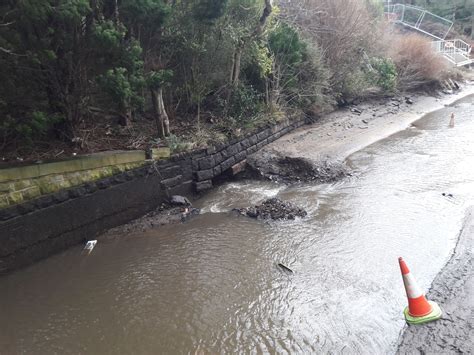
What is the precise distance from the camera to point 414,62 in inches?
782

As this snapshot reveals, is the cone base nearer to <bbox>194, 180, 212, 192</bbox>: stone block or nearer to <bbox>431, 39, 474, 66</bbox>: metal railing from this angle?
<bbox>194, 180, 212, 192</bbox>: stone block

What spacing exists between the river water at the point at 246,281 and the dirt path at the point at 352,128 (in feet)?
7.71

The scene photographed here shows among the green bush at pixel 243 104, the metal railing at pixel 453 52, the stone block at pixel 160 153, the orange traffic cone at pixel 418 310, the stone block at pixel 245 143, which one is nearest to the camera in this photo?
the orange traffic cone at pixel 418 310

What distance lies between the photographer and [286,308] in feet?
16.7

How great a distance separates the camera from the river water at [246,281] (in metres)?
4.60

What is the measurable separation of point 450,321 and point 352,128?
407 inches

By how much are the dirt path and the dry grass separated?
0.94 metres

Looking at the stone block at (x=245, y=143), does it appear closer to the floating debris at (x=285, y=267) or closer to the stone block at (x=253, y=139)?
the stone block at (x=253, y=139)

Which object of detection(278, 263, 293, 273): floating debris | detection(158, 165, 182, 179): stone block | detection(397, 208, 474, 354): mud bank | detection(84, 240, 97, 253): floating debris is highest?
detection(397, 208, 474, 354): mud bank

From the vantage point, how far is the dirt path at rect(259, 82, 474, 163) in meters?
11.1

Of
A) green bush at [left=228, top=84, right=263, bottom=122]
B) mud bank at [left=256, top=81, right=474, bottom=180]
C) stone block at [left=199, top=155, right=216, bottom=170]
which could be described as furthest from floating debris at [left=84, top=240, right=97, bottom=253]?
green bush at [left=228, top=84, right=263, bottom=122]

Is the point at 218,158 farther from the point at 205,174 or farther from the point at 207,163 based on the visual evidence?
the point at 205,174

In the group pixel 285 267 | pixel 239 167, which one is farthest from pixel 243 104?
pixel 285 267

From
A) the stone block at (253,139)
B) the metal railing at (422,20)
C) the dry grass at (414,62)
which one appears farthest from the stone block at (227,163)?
the metal railing at (422,20)
